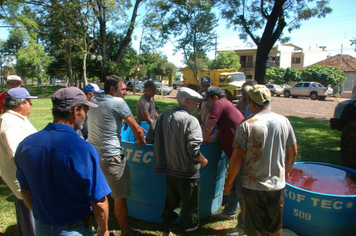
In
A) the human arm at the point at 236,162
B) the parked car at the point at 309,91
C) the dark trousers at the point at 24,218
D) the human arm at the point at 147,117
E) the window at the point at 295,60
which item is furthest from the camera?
the window at the point at 295,60

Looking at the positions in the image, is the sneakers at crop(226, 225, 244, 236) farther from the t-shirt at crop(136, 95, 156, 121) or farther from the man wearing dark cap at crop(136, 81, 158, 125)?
the t-shirt at crop(136, 95, 156, 121)

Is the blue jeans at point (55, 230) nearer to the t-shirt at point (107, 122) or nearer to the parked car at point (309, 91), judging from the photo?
the t-shirt at point (107, 122)

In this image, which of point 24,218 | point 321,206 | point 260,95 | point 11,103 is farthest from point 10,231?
point 321,206

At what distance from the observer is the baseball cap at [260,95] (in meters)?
2.46

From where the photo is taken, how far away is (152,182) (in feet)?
11.0

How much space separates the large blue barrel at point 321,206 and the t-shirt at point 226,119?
0.89 metres

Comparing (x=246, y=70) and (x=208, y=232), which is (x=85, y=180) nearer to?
(x=208, y=232)

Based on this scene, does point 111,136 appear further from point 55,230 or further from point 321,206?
point 321,206

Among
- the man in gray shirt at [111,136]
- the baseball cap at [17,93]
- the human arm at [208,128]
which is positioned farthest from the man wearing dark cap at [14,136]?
the human arm at [208,128]

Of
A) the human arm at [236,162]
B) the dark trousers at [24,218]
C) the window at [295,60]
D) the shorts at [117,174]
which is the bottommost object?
the dark trousers at [24,218]

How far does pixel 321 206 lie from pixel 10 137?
129 inches

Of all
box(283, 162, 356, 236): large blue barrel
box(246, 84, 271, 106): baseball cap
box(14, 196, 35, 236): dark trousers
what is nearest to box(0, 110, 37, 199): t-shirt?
box(14, 196, 35, 236): dark trousers

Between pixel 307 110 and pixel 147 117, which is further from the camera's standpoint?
pixel 307 110

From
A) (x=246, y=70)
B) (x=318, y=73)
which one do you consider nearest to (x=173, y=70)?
(x=246, y=70)
